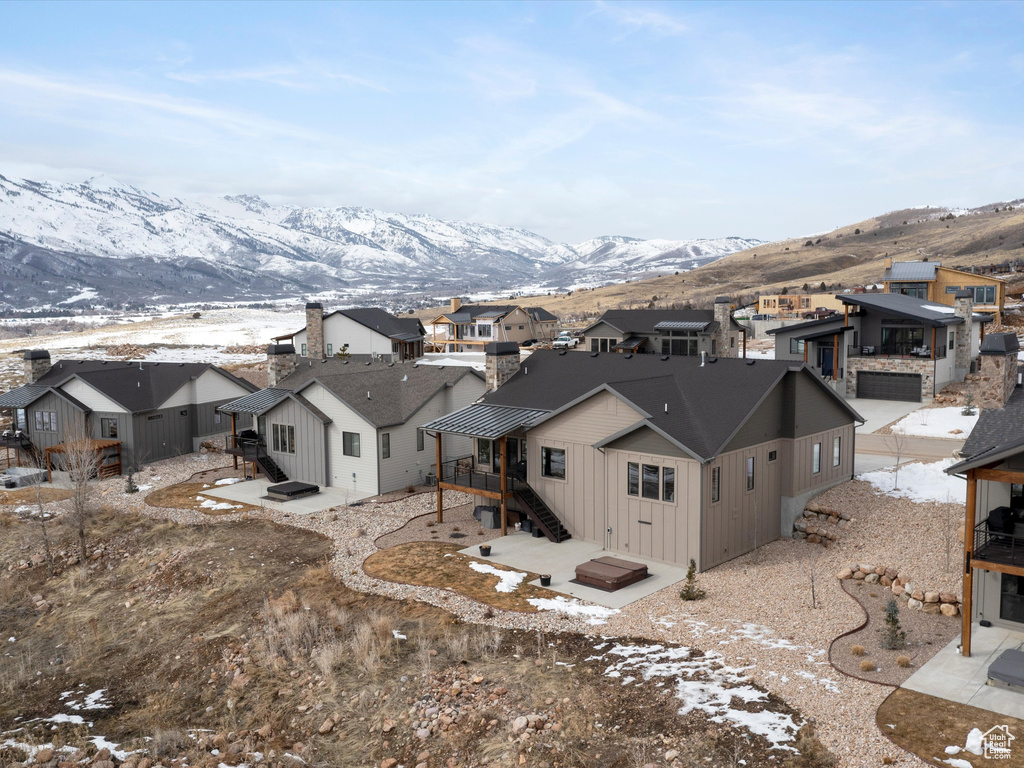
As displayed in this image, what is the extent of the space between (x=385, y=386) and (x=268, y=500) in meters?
6.12

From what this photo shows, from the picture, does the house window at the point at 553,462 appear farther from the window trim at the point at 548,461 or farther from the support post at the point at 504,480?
the support post at the point at 504,480

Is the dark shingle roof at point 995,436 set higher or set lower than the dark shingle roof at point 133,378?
higher

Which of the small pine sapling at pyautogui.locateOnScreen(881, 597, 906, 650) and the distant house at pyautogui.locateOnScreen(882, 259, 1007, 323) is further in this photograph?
the distant house at pyautogui.locateOnScreen(882, 259, 1007, 323)

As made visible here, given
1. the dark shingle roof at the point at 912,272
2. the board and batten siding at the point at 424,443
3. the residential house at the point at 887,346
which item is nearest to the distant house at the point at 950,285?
the dark shingle roof at the point at 912,272

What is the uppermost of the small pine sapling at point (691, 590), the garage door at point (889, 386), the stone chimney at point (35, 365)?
the stone chimney at point (35, 365)

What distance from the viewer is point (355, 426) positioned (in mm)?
28703

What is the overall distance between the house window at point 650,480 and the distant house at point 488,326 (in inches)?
2171

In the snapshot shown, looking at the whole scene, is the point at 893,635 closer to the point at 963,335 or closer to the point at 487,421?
the point at 487,421

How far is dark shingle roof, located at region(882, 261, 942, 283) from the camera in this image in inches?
2218

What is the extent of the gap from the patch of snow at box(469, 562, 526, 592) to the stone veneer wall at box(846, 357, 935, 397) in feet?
93.4

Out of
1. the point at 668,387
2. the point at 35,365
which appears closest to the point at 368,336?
the point at 35,365

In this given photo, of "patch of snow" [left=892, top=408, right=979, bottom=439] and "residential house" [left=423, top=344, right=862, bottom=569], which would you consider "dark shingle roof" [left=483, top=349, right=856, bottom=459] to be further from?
"patch of snow" [left=892, top=408, right=979, bottom=439]

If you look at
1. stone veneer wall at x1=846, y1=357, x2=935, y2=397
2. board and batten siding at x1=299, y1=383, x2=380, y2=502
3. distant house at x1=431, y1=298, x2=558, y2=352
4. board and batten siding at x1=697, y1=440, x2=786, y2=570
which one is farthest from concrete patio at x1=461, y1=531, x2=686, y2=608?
distant house at x1=431, y1=298, x2=558, y2=352

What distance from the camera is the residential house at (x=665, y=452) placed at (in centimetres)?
1920
